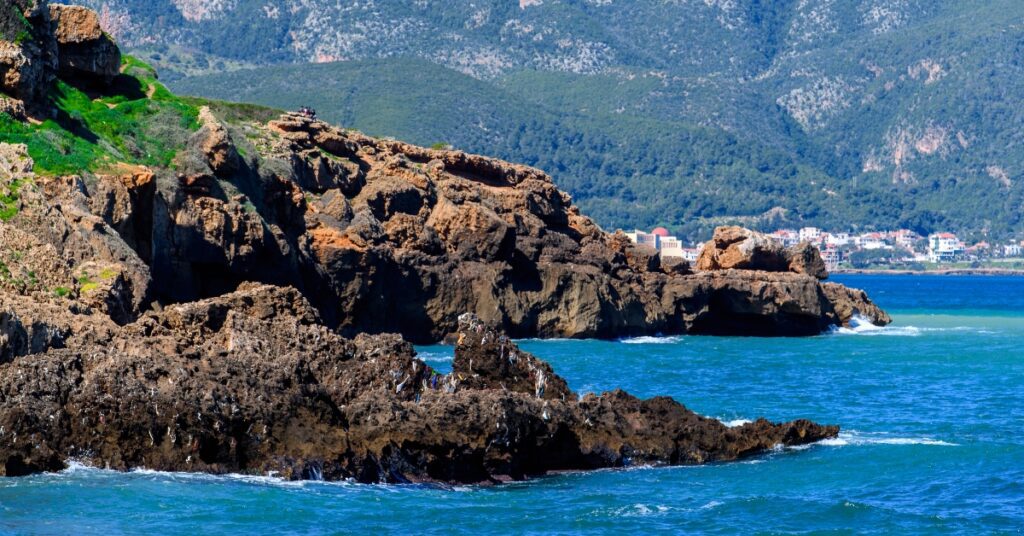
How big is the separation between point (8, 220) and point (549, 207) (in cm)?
3309

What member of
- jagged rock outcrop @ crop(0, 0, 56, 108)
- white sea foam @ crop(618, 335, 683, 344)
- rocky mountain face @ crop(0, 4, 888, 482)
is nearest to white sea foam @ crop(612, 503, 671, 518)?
rocky mountain face @ crop(0, 4, 888, 482)

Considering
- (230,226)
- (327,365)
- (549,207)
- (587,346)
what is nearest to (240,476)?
(327,365)

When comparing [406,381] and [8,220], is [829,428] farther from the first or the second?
[8,220]

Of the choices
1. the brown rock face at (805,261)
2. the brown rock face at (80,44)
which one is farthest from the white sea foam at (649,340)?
the brown rock face at (80,44)

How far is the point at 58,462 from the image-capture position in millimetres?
23250

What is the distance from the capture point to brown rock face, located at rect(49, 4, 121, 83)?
150 feet

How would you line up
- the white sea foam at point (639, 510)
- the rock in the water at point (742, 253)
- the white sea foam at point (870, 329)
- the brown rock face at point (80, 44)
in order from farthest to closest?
the white sea foam at point (870, 329) < the rock in the water at point (742, 253) < the brown rock face at point (80, 44) < the white sea foam at point (639, 510)

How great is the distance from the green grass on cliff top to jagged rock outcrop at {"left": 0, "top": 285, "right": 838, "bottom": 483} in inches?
427

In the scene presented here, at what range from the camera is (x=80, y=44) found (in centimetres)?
4594

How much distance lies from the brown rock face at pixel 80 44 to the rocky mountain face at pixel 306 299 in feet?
0.22

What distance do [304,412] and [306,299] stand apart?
7.35 m

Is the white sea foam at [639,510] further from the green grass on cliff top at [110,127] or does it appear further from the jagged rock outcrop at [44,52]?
Result: the jagged rock outcrop at [44,52]

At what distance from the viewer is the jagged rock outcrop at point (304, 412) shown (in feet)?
77.8

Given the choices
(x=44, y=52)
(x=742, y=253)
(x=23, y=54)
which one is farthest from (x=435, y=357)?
(x=742, y=253)
